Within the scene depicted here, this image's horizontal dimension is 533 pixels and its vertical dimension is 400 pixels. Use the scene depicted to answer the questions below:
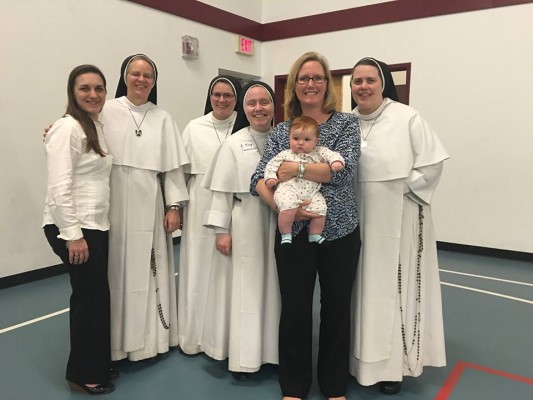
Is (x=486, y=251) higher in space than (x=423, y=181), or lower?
lower

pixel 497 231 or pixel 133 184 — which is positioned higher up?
pixel 133 184

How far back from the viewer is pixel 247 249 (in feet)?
8.11

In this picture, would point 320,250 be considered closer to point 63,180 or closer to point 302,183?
point 302,183

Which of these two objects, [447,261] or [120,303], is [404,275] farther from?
[447,261]

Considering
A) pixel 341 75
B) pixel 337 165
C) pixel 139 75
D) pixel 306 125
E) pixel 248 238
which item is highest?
pixel 341 75

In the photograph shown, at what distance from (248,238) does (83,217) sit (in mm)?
919

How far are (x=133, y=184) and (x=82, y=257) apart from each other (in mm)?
566

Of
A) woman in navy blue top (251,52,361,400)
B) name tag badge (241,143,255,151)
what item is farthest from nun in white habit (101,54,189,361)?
woman in navy blue top (251,52,361,400)

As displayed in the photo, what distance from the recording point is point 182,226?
9.90 ft

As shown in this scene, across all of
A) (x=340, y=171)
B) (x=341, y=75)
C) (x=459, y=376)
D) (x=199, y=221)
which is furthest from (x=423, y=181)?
(x=341, y=75)

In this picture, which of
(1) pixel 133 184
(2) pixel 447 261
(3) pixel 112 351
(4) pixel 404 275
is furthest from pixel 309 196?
(2) pixel 447 261

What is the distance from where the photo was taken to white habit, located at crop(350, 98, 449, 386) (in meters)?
2.28

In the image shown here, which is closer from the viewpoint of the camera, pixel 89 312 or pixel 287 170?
pixel 287 170

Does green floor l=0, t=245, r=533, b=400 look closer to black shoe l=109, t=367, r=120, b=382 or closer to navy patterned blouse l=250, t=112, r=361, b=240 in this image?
black shoe l=109, t=367, r=120, b=382
